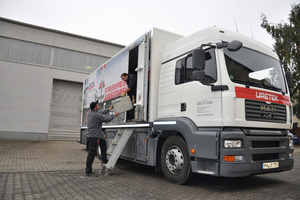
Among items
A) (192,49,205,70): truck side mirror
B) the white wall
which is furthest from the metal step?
the white wall

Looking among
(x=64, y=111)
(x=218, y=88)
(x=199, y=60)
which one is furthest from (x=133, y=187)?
(x=64, y=111)

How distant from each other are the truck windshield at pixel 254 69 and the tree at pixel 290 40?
44.1 feet

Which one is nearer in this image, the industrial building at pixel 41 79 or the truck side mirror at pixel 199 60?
the truck side mirror at pixel 199 60

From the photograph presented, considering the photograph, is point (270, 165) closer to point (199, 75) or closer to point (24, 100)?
point (199, 75)

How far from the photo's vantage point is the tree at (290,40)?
1748 centimetres

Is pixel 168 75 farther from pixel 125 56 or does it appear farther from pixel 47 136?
pixel 47 136

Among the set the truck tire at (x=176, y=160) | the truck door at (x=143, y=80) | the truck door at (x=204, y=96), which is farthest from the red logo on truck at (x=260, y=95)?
the truck door at (x=143, y=80)

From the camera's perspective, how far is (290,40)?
17.9 metres

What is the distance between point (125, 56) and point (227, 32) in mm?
3114

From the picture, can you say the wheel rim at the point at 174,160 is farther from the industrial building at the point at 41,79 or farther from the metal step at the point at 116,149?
the industrial building at the point at 41,79

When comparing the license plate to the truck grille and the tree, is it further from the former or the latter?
the tree

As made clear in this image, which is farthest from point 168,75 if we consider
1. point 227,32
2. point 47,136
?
point 47,136

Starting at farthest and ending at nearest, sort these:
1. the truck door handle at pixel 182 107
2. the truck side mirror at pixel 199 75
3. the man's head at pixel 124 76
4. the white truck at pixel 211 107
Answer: the man's head at pixel 124 76 < the truck door handle at pixel 182 107 < the truck side mirror at pixel 199 75 < the white truck at pixel 211 107

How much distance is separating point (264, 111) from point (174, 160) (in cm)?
193
